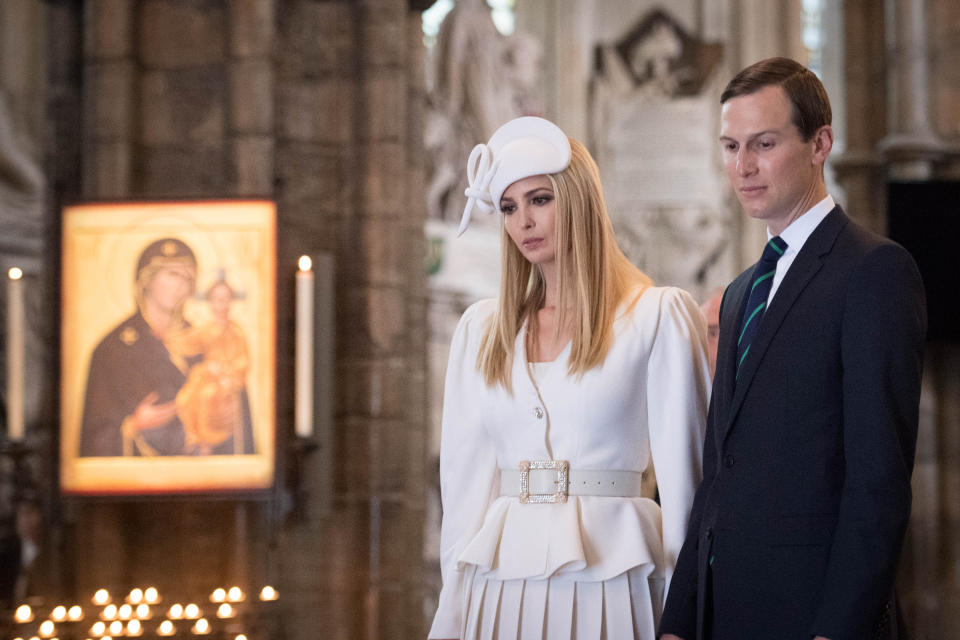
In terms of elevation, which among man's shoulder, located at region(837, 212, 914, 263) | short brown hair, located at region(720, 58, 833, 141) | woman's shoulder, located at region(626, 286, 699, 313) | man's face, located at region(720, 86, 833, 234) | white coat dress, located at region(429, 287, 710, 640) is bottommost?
white coat dress, located at region(429, 287, 710, 640)

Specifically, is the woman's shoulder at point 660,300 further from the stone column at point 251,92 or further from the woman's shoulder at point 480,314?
the stone column at point 251,92

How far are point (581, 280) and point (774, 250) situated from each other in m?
0.49

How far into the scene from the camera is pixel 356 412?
6.38m

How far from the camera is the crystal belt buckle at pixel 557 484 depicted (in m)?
2.65

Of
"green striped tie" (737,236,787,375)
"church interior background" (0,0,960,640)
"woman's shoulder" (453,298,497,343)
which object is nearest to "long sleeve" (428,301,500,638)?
"woman's shoulder" (453,298,497,343)

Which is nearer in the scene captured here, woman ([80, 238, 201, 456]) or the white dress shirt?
the white dress shirt

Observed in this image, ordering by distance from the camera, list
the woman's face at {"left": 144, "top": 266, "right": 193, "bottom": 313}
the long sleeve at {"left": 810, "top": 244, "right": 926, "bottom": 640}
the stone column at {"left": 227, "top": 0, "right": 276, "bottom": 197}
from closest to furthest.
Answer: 1. the long sleeve at {"left": 810, "top": 244, "right": 926, "bottom": 640}
2. the woman's face at {"left": 144, "top": 266, "right": 193, "bottom": 313}
3. the stone column at {"left": 227, "top": 0, "right": 276, "bottom": 197}

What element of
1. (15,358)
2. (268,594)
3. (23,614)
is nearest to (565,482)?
(268,594)

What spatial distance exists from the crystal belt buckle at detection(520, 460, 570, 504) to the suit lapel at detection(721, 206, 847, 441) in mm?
494

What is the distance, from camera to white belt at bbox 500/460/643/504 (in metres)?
2.65

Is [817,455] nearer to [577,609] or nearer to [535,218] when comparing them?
[577,609]

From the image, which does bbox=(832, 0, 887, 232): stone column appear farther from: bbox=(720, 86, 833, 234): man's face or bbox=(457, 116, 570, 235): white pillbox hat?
bbox=(720, 86, 833, 234): man's face

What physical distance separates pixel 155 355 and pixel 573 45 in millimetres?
11285

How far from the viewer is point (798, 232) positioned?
7.54 ft
